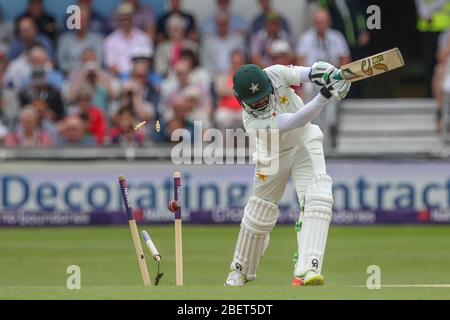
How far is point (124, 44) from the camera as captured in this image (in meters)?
18.5

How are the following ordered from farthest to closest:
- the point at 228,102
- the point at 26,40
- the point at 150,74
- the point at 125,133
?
the point at 26,40, the point at 150,74, the point at 228,102, the point at 125,133

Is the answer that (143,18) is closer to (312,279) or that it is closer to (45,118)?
(45,118)

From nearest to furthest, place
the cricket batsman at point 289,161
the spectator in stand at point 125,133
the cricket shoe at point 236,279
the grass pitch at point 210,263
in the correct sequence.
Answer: the grass pitch at point 210,263
the cricket batsman at point 289,161
the cricket shoe at point 236,279
the spectator in stand at point 125,133

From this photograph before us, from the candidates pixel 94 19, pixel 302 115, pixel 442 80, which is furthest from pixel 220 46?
pixel 302 115

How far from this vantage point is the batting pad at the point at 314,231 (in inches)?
384

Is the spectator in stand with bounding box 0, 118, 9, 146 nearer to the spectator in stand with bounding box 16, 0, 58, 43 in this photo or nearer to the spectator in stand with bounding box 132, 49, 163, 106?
the spectator in stand with bounding box 16, 0, 58, 43

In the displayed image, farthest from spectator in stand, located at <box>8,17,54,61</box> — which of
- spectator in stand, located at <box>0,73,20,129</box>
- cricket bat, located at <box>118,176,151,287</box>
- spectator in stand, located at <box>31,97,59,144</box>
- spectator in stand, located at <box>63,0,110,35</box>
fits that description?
cricket bat, located at <box>118,176,151,287</box>

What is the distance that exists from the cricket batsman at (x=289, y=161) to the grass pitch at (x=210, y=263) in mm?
325

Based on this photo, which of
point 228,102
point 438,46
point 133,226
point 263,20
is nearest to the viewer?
point 133,226

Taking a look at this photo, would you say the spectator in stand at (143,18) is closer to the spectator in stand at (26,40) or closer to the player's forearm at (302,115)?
the spectator in stand at (26,40)

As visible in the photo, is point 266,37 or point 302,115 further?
point 266,37

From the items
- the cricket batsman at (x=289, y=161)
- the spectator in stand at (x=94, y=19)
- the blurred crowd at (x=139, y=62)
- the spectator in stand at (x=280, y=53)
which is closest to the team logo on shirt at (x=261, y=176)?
the cricket batsman at (x=289, y=161)

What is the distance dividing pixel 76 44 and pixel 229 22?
7.00 feet

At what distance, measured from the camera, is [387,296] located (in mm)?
8305
